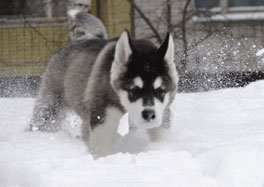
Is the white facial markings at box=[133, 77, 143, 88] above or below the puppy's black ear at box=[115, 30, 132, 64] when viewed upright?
Answer: below

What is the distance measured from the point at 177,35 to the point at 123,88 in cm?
473

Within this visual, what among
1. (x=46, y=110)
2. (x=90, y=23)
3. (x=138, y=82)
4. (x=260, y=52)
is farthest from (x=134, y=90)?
(x=260, y=52)

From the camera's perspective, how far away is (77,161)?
141 inches

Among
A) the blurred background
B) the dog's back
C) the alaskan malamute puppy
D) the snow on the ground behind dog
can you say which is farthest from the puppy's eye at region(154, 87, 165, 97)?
the blurred background

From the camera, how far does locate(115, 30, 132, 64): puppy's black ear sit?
4.29 meters

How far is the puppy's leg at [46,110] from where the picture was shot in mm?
5465

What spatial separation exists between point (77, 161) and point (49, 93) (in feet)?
6.52

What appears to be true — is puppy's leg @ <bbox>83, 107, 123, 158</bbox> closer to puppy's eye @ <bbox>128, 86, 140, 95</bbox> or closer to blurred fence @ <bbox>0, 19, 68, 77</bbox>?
puppy's eye @ <bbox>128, 86, 140, 95</bbox>

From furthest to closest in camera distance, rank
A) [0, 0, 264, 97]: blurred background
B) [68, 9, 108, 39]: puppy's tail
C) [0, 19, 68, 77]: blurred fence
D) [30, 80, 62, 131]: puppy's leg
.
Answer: [0, 19, 68, 77]: blurred fence
[0, 0, 264, 97]: blurred background
[68, 9, 108, 39]: puppy's tail
[30, 80, 62, 131]: puppy's leg

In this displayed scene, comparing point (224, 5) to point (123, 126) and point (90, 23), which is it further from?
point (123, 126)

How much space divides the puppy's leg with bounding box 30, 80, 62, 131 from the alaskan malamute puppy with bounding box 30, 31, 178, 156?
1.41 ft

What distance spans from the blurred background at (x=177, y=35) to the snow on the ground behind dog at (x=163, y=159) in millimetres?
3235

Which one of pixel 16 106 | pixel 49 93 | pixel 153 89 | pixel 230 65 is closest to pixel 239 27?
pixel 230 65

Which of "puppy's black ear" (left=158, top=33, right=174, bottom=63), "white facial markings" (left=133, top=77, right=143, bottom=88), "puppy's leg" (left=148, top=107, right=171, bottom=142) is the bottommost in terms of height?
"puppy's leg" (left=148, top=107, right=171, bottom=142)
